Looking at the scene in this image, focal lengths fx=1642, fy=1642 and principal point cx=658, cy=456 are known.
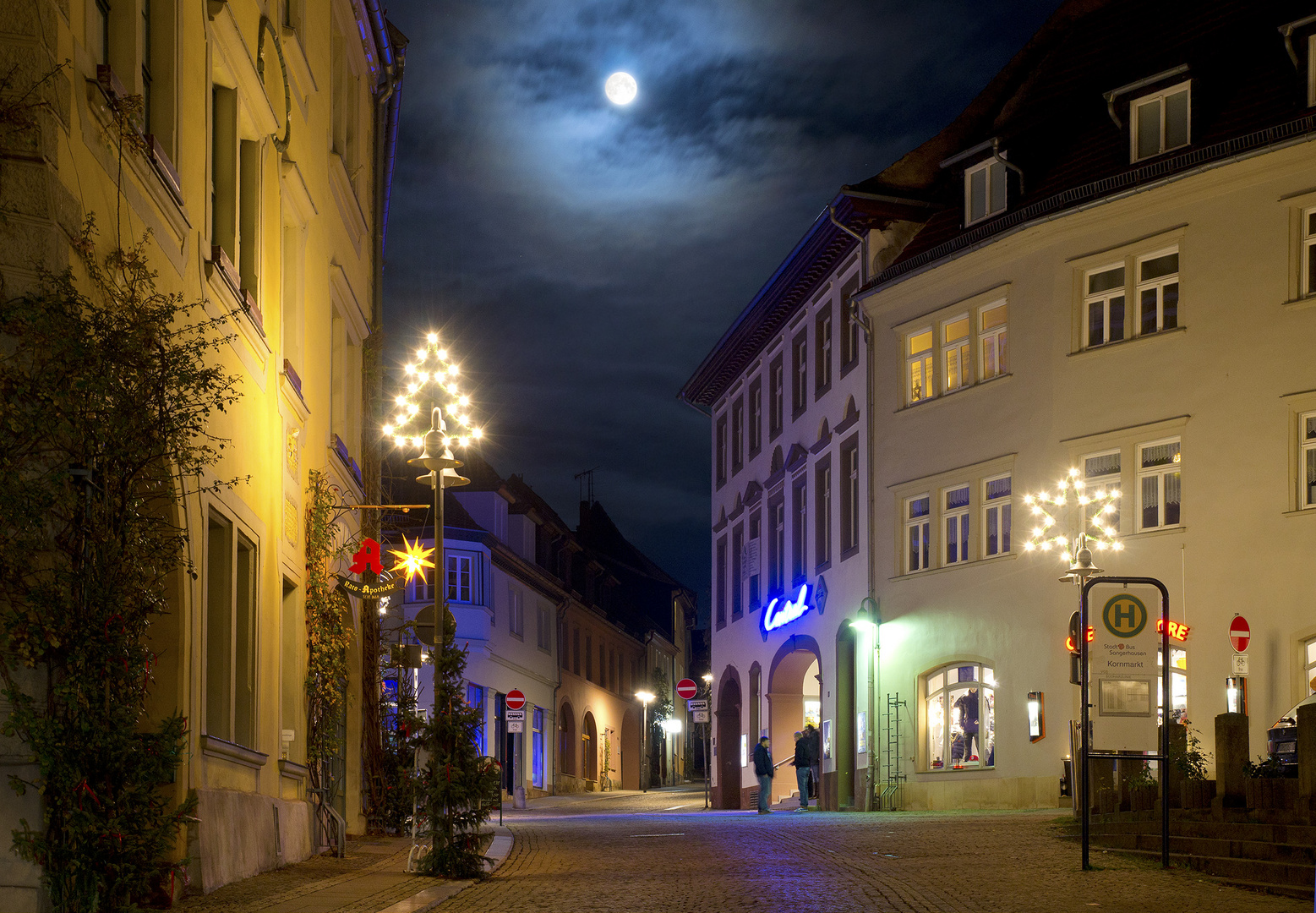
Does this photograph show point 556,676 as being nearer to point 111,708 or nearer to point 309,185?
point 309,185

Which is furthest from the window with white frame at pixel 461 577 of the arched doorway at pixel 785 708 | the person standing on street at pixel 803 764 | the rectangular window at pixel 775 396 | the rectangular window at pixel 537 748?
the person standing on street at pixel 803 764

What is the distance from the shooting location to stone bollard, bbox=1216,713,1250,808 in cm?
1541

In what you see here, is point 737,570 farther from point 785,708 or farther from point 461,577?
point 461,577

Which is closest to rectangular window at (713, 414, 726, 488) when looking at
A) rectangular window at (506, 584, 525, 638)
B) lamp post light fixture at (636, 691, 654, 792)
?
rectangular window at (506, 584, 525, 638)

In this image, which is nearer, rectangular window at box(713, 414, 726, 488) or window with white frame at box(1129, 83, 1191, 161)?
window with white frame at box(1129, 83, 1191, 161)

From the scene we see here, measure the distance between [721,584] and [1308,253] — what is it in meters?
24.9

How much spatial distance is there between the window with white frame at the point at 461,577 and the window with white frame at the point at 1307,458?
3138 cm

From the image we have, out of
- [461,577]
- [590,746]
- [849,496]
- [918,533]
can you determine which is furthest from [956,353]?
[590,746]

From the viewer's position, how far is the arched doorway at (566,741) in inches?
2488

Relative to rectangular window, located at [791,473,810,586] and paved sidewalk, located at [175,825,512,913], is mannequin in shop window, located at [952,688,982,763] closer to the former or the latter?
rectangular window, located at [791,473,810,586]

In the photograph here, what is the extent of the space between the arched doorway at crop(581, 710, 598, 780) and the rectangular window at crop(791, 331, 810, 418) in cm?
3176

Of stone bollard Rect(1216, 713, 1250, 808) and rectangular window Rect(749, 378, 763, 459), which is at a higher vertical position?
rectangular window Rect(749, 378, 763, 459)

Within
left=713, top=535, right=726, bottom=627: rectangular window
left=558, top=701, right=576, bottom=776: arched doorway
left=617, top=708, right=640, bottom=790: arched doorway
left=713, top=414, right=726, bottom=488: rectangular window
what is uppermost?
left=713, top=414, right=726, bottom=488: rectangular window

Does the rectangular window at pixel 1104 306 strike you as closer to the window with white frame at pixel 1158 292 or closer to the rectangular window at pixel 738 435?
the window with white frame at pixel 1158 292
